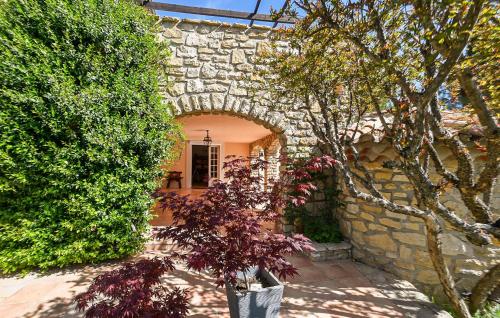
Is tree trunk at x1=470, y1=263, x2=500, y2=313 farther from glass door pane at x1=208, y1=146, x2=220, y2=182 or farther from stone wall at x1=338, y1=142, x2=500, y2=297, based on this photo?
glass door pane at x1=208, y1=146, x2=220, y2=182

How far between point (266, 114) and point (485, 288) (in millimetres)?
3488

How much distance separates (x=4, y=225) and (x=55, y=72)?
6.72 ft

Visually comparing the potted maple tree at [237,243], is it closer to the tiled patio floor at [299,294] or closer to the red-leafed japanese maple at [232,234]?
the red-leafed japanese maple at [232,234]

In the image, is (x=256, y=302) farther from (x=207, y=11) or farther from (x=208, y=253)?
(x=207, y=11)

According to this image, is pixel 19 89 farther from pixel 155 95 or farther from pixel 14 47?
pixel 155 95

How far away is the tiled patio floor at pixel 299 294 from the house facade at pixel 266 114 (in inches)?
12.7

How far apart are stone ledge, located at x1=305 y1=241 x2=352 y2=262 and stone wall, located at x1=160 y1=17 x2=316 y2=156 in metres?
1.68

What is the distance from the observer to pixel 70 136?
3.03 m

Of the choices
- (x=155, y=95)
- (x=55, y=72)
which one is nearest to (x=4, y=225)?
(x=55, y=72)

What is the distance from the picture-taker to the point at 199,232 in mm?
2059

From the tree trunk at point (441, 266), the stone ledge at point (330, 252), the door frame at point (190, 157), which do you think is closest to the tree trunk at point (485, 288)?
the tree trunk at point (441, 266)

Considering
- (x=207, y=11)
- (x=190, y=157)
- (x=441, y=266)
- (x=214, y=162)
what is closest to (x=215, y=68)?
(x=207, y=11)

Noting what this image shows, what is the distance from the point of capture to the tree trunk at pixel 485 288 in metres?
2.19

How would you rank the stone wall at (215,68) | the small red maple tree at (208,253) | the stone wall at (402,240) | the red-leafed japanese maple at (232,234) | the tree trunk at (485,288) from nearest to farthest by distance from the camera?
the small red maple tree at (208,253), the red-leafed japanese maple at (232,234), the tree trunk at (485,288), the stone wall at (402,240), the stone wall at (215,68)
